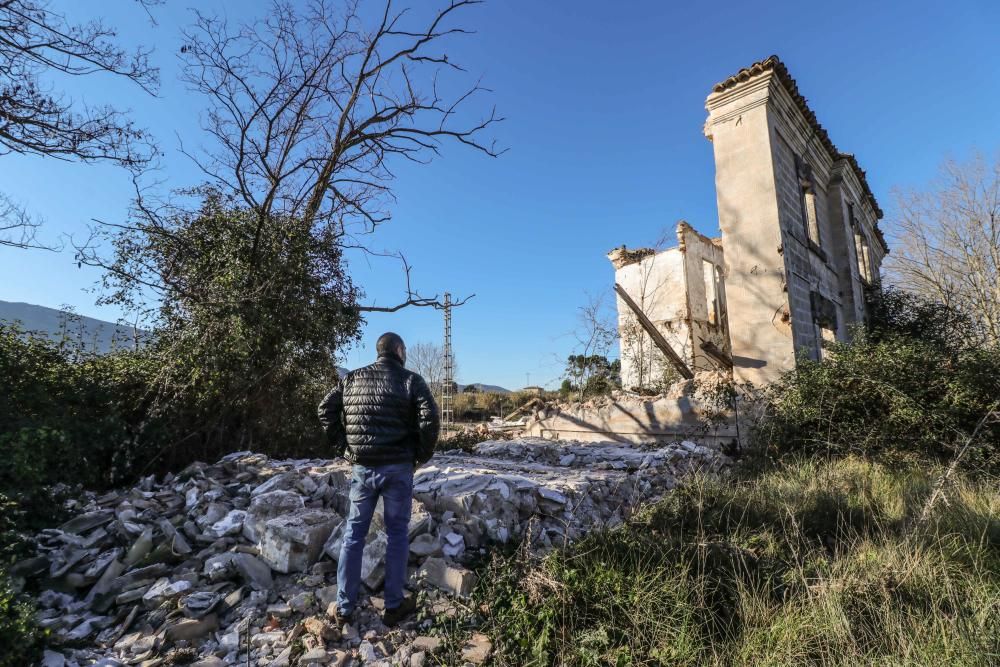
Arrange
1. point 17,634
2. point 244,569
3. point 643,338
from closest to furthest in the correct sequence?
point 17,634 < point 244,569 < point 643,338

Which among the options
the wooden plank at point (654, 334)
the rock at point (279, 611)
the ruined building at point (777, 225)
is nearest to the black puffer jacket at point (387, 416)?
the rock at point (279, 611)

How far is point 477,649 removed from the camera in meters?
2.56

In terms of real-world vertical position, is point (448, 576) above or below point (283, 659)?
above

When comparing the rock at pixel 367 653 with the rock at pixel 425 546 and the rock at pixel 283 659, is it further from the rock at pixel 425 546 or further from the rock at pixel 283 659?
the rock at pixel 425 546

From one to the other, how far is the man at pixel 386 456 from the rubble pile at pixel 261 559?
10.4 inches

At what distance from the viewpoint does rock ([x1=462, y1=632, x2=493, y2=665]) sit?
8.19 feet

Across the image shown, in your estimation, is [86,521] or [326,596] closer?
[326,596]

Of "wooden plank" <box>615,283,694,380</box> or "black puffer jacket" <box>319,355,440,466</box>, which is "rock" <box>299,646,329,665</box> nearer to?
"black puffer jacket" <box>319,355,440,466</box>

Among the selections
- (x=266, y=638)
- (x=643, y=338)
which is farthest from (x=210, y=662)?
(x=643, y=338)

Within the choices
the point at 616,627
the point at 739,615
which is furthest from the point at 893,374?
the point at 616,627

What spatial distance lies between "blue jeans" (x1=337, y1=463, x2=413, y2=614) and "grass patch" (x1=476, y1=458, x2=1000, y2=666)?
616 mm

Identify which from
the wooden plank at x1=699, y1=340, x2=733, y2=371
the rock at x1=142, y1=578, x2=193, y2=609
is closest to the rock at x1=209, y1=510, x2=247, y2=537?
the rock at x1=142, y1=578, x2=193, y2=609

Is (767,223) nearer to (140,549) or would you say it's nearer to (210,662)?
(210,662)

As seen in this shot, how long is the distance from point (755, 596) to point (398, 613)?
2.18 meters
